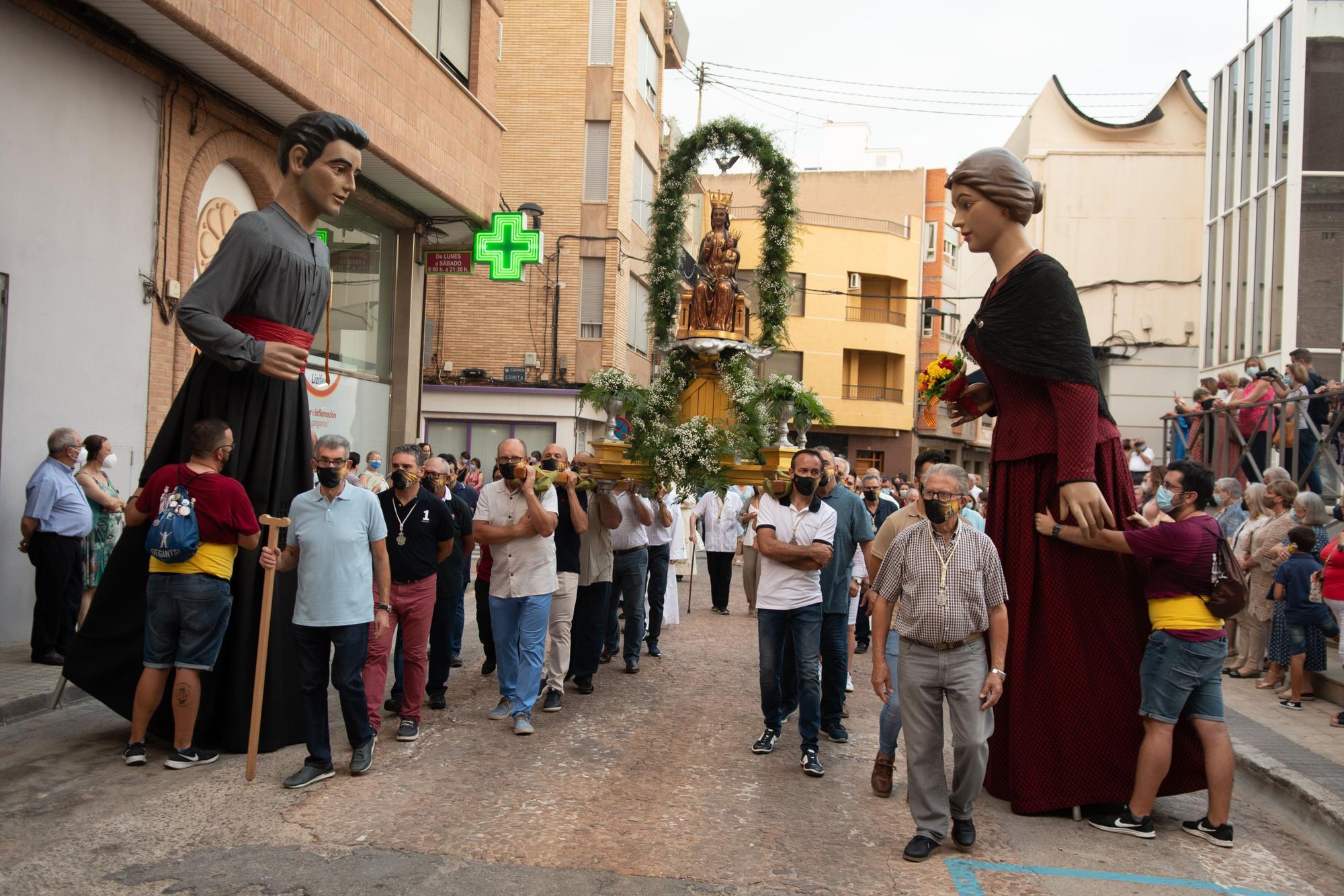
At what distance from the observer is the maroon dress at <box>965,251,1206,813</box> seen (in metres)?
5.96

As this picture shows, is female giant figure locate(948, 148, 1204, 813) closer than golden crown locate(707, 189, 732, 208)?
Yes

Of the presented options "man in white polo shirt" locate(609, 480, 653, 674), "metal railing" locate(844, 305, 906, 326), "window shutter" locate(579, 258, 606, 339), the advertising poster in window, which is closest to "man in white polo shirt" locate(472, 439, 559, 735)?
"man in white polo shirt" locate(609, 480, 653, 674)

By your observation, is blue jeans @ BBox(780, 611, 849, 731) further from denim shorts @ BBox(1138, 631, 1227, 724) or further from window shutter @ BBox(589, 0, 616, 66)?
window shutter @ BBox(589, 0, 616, 66)

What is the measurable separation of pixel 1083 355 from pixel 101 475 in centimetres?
778

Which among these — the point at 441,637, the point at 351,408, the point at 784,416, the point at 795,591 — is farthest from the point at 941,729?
the point at 351,408

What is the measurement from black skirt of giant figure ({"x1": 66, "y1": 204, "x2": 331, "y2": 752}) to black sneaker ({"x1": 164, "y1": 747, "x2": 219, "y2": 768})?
170 millimetres

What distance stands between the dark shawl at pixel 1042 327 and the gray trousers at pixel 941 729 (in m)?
1.56

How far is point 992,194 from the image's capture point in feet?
20.4

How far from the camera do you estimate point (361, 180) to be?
1443 centimetres

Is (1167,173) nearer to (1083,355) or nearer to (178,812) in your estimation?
(1083,355)

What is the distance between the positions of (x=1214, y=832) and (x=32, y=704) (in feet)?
23.5

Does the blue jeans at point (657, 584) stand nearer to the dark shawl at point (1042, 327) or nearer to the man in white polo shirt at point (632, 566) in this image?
the man in white polo shirt at point (632, 566)

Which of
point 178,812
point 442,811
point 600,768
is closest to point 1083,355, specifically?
point 600,768

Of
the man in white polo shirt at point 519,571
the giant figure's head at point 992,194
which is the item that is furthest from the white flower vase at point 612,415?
the giant figure's head at point 992,194
